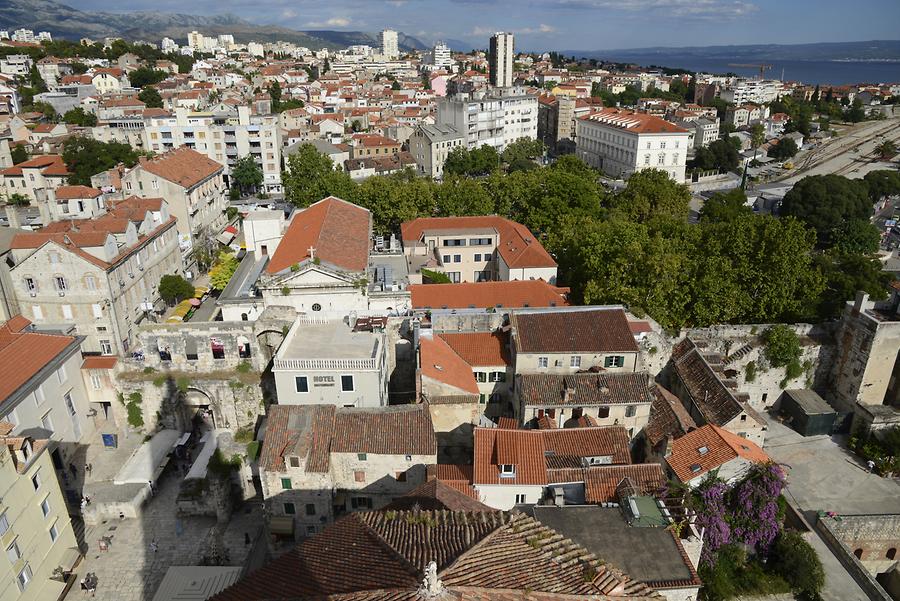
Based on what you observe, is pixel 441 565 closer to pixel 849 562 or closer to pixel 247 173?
pixel 849 562

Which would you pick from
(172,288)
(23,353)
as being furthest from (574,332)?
(172,288)

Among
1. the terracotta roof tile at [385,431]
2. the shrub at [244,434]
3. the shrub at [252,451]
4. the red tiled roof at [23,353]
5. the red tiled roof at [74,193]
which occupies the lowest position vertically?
the shrub at [244,434]

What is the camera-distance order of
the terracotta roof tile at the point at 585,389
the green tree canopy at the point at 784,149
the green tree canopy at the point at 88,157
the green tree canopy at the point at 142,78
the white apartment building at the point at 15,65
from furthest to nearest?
1. the white apartment building at the point at 15,65
2. the green tree canopy at the point at 142,78
3. the green tree canopy at the point at 784,149
4. the green tree canopy at the point at 88,157
5. the terracotta roof tile at the point at 585,389

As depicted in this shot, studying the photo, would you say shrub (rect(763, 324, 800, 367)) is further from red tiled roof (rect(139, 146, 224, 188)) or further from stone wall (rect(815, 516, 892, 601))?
red tiled roof (rect(139, 146, 224, 188))

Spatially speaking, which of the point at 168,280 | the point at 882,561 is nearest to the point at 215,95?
the point at 168,280

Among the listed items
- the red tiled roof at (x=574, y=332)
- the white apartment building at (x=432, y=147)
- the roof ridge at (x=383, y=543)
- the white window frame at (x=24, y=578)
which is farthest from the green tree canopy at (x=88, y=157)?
the roof ridge at (x=383, y=543)

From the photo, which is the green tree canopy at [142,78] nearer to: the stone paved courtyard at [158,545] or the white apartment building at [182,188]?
the white apartment building at [182,188]
